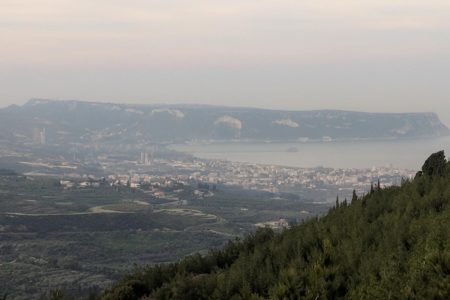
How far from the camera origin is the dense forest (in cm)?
1962

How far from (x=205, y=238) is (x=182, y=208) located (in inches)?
1850

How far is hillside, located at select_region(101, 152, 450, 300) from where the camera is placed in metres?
19.6

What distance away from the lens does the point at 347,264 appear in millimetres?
25422

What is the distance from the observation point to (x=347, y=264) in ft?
83.4

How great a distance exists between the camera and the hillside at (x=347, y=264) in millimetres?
19625

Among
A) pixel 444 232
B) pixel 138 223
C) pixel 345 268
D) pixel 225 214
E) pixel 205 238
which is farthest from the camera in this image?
pixel 225 214

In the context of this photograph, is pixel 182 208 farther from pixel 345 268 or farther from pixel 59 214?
pixel 345 268

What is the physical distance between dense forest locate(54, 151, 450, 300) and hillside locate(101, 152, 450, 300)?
0.03 meters

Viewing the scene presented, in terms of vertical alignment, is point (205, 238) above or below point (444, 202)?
below

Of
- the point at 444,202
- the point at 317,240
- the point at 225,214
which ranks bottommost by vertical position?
the point at 225,214

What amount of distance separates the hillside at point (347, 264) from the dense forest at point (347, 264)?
0.10ft

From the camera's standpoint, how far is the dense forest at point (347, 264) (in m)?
19.6

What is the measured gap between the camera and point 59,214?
143375 millimetres

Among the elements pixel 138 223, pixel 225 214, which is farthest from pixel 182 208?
pixel 138 223
